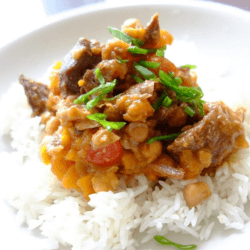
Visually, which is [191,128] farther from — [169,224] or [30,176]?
[30,176]

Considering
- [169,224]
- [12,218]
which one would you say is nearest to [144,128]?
[169,224]

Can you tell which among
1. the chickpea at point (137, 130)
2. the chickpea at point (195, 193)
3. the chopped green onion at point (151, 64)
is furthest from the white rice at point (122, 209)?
the chopped green onion at point (151, 64)

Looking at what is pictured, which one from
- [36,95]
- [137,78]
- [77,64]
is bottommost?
[36,95]

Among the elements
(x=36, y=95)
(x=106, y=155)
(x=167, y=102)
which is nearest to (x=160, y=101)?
(x=167, y=102)

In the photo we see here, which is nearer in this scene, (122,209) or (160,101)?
(122,209)

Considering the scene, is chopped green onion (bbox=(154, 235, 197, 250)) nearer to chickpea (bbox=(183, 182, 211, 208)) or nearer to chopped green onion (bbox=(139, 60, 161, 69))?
chickpea (bbox=(183, 182, 211, 208))

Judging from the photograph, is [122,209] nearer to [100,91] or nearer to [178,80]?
[100,91]
